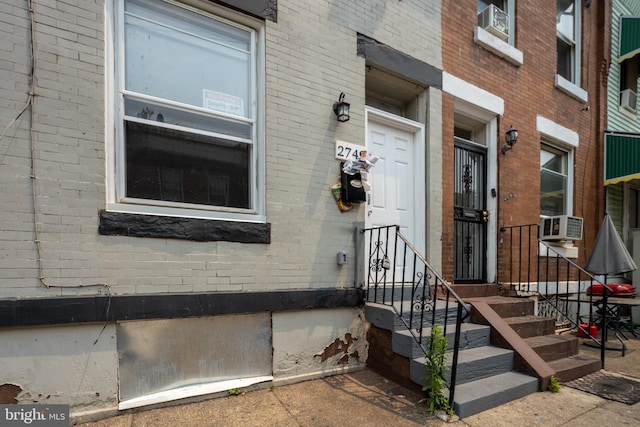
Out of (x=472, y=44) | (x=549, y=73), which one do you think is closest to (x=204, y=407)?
(x=472, y=44)

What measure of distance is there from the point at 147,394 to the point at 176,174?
197 centimetres

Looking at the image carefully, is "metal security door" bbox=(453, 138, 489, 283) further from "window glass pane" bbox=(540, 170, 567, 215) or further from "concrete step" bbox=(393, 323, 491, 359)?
"window glass pane" bbox=(540, 170, 567, 215)

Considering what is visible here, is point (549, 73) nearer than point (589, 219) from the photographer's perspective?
Yes

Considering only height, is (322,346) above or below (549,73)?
below

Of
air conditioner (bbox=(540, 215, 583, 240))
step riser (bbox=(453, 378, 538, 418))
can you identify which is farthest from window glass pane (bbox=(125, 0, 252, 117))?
air conditioner (bbox=(540, 215, 583, 240))

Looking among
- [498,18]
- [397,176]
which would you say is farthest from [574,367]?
[498,18]

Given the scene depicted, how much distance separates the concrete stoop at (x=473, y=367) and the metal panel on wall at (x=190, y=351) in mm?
1292

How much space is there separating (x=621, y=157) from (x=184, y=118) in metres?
8.87

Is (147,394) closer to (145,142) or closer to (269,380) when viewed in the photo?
(269,380)

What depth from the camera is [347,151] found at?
13.9ft

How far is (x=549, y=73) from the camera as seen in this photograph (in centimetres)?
678

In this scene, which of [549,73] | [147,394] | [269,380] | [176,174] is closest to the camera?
[147,394]

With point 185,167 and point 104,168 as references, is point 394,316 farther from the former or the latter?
point 104,168

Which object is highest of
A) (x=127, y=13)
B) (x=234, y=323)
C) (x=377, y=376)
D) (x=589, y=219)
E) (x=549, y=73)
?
(x=549, y=73)
